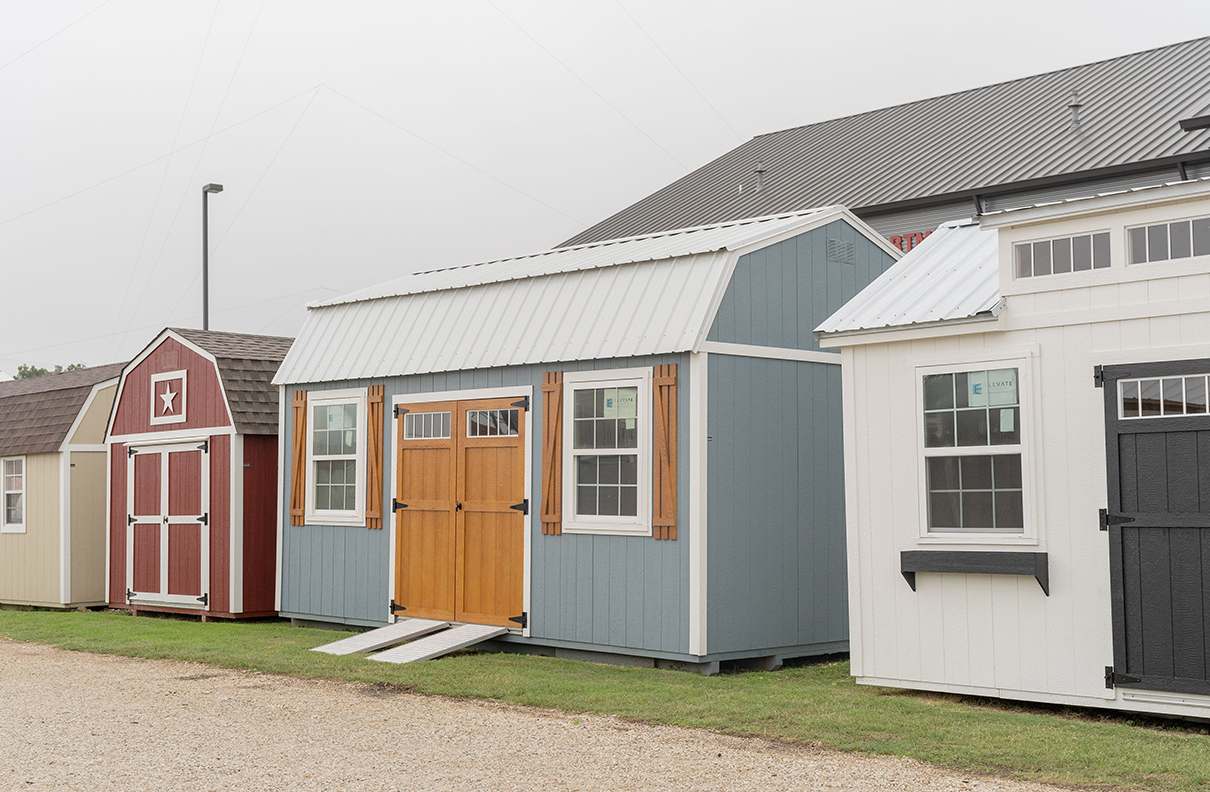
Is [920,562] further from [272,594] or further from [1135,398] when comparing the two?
[272,594]

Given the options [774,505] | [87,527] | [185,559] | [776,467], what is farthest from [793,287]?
[87,527]

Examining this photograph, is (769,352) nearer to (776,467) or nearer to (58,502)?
(776,467)

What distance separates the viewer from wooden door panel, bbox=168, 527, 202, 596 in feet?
49.4

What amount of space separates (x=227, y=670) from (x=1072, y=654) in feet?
22.1

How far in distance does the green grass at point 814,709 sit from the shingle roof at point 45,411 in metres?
5.85

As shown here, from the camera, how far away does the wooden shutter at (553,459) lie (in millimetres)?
11047

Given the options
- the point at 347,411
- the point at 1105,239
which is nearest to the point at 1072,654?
the point at 1105,239

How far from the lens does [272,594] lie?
15.0 m

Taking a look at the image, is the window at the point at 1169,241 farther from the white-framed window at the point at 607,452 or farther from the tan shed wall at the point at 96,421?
the tan shed wall at the point at 96,421

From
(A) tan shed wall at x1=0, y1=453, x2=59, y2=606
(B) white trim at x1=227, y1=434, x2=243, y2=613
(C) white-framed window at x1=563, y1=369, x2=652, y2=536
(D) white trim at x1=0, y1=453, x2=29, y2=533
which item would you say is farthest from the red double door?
(C) white-framed window at x1=563, y1=369, x2=652, y2=536

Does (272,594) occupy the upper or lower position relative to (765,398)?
lower

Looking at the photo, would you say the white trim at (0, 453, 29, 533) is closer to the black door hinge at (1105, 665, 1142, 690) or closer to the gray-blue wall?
the gray-blue wall

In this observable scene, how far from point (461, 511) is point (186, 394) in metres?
5.29

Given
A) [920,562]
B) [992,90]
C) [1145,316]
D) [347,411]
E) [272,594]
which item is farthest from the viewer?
[992,90]
